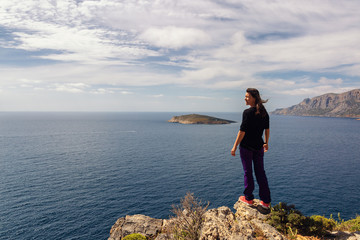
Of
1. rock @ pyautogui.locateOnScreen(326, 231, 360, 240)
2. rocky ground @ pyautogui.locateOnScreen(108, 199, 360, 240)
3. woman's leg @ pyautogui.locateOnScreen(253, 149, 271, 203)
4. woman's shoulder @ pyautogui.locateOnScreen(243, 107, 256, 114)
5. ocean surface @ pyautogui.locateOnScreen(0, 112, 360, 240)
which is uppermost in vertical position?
→ woman's shoulder @ pyautogui.locateOnScreen(243, 107, 256, 114)

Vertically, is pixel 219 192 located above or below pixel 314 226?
below

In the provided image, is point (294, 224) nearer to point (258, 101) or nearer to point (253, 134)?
point (253, 134)

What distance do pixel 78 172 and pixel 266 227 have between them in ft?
190

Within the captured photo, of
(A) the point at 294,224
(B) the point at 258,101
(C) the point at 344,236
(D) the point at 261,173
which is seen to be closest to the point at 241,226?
(D) the point at 261,173

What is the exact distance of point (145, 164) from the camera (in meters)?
64.5

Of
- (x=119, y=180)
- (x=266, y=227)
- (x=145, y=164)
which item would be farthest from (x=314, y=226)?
(x=145, y=164)

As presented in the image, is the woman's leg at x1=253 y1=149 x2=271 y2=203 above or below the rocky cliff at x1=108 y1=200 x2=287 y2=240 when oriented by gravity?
above

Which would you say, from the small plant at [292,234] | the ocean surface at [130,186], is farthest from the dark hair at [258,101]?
the ocean surface at [130,186]

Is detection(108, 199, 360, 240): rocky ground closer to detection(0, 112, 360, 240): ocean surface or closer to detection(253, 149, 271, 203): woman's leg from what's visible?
detection(253, 149, 271, 203): woman's leg

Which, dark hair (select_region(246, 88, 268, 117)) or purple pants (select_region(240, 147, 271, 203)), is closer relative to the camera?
dark hair (select_region(246, 88, 268, 117))

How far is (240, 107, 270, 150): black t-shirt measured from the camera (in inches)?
370

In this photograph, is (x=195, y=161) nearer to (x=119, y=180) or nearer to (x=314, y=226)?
(x=119, y=180)

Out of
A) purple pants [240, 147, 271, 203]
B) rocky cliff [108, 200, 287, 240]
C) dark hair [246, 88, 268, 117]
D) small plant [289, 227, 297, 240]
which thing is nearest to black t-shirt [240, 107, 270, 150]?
dark hair [246, 88, 268, 117]

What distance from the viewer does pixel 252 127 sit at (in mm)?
9531
